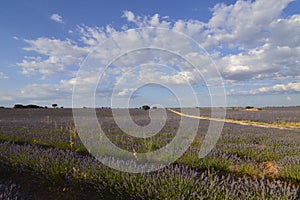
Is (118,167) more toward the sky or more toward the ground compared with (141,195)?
more toward the sky

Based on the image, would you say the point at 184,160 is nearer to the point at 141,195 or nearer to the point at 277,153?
the point at 141,195

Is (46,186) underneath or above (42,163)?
underneath

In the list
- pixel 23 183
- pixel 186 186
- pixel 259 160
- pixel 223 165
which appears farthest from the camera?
pixel 259 160

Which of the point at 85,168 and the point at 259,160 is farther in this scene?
the point at 259,160

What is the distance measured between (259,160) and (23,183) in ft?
16.9

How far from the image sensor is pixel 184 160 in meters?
5.55

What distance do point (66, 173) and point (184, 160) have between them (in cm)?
250

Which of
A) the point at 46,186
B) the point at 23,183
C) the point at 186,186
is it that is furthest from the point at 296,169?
the point at 23,183

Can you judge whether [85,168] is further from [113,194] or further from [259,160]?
[259,160]

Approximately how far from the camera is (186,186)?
11.3 feet

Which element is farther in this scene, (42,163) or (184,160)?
(184,160)

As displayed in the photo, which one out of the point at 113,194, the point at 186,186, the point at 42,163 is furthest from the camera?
the point at 42,163

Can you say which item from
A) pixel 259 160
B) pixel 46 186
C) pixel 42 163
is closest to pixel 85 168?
pixel 46 186

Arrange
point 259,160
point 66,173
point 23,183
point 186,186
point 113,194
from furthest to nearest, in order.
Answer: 1. point 259,160
2. point 23,183
3. point 66,173
4. point 113,194
5. point 186,186
